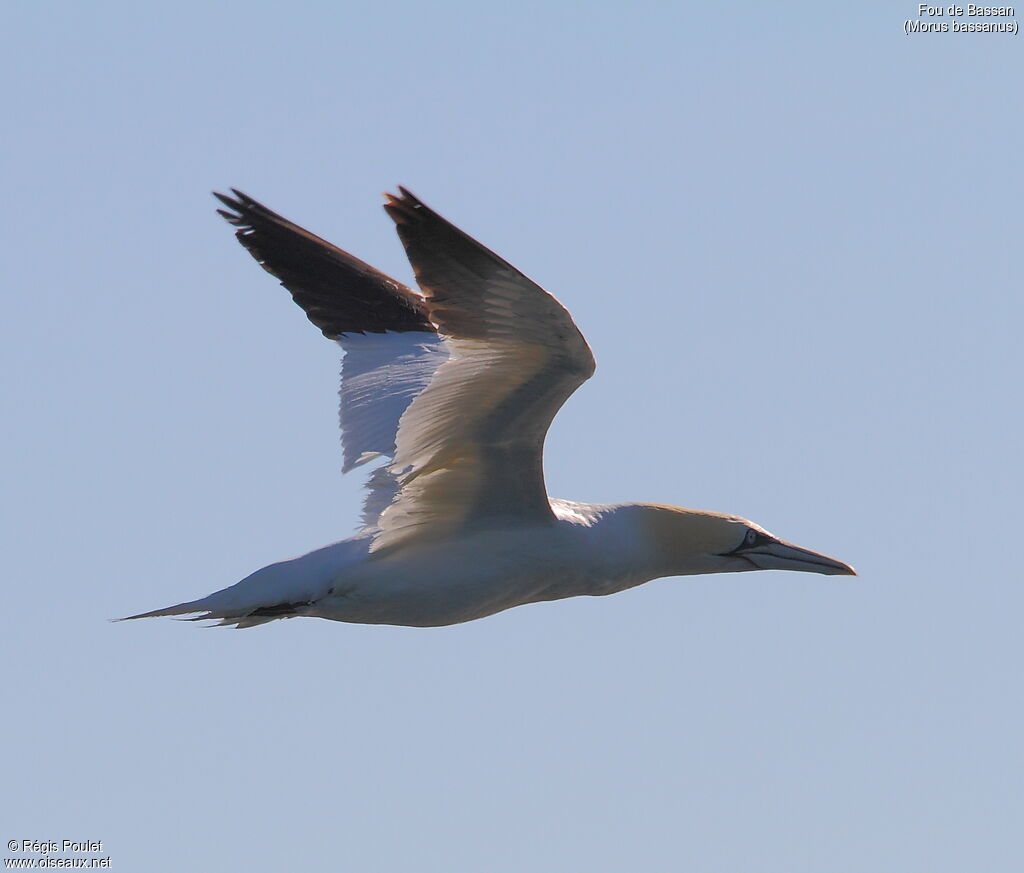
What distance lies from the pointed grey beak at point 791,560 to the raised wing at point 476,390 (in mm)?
1920

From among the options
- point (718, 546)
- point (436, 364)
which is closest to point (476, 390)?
point (436, 364)

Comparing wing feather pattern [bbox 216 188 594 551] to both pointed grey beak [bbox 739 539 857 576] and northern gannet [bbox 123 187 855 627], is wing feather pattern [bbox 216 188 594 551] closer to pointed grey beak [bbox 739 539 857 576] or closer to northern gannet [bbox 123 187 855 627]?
northern gannet [bbox 123 187 855 627]

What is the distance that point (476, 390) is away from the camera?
10.8m

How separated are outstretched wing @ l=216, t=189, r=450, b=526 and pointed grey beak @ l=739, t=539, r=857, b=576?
8.29 feet

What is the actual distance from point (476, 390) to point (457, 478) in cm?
92

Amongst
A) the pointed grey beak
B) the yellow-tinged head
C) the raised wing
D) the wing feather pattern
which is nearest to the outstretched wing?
the wing feather pattern

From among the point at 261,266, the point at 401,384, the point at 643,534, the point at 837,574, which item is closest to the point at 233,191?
the point at 261,266

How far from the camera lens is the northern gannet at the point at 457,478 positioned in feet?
33.7

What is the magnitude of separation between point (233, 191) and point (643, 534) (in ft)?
12.6

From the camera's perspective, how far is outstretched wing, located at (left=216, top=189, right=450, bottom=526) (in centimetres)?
1246

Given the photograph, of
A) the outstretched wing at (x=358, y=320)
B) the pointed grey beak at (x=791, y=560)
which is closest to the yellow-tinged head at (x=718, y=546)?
the pointed grey beak at (x=791, y=560)

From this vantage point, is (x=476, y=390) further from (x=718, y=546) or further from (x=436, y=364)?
(x=718, y=546)

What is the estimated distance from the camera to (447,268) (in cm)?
1004

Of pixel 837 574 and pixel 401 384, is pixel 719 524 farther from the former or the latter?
pixel 401 384
